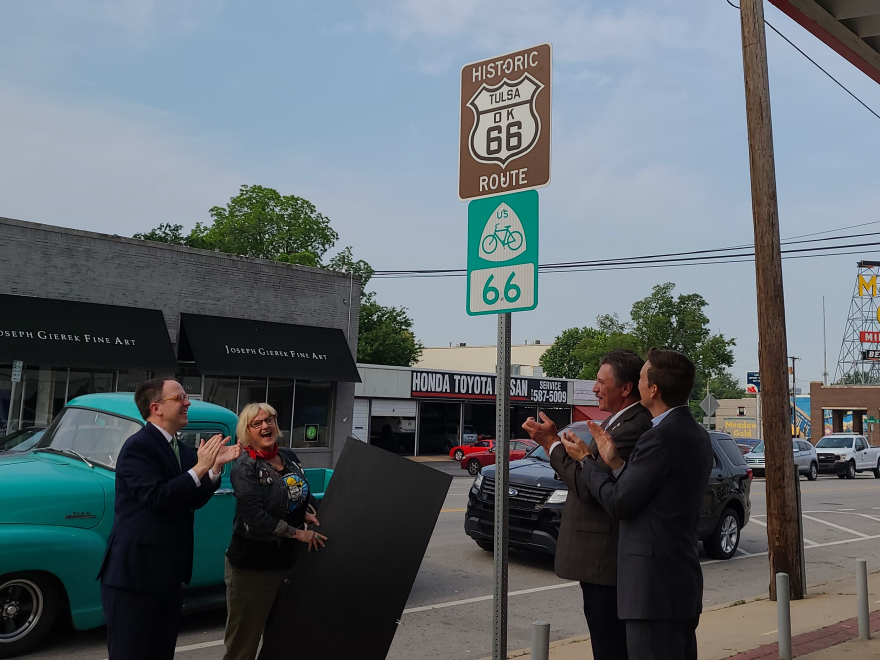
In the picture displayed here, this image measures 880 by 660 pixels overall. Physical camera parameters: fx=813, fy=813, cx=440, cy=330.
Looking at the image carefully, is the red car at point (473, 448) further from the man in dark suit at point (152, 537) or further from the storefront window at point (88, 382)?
the man in dark suit at point (152, 537)

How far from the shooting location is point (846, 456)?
113 feet

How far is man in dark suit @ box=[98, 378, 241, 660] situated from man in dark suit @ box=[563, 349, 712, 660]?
183cm

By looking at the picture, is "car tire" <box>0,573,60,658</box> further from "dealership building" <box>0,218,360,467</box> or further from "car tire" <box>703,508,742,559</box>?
"dealership building" <box>0,218,360,467</box>

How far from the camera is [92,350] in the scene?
19.4 m

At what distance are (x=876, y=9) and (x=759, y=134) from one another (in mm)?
2468

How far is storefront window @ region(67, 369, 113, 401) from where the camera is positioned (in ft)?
67.1

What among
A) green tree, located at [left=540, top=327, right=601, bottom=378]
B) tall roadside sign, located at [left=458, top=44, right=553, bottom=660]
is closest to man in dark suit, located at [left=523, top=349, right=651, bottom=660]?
tall roadside sign, located at [left=458, top=44, right=553, bottom=660]

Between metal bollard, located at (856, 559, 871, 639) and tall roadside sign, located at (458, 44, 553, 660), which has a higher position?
tall roadside sign, located at (458, 44, 553, 660)

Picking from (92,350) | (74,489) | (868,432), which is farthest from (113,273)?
(868,432)

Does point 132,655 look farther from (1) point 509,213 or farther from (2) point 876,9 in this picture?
(2) point 876,9

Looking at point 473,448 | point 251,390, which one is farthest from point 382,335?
point 251,390

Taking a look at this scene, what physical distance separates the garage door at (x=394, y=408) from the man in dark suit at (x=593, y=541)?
32.0m

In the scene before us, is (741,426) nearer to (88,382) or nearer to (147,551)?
(88,382)

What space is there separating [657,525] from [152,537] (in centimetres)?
236
